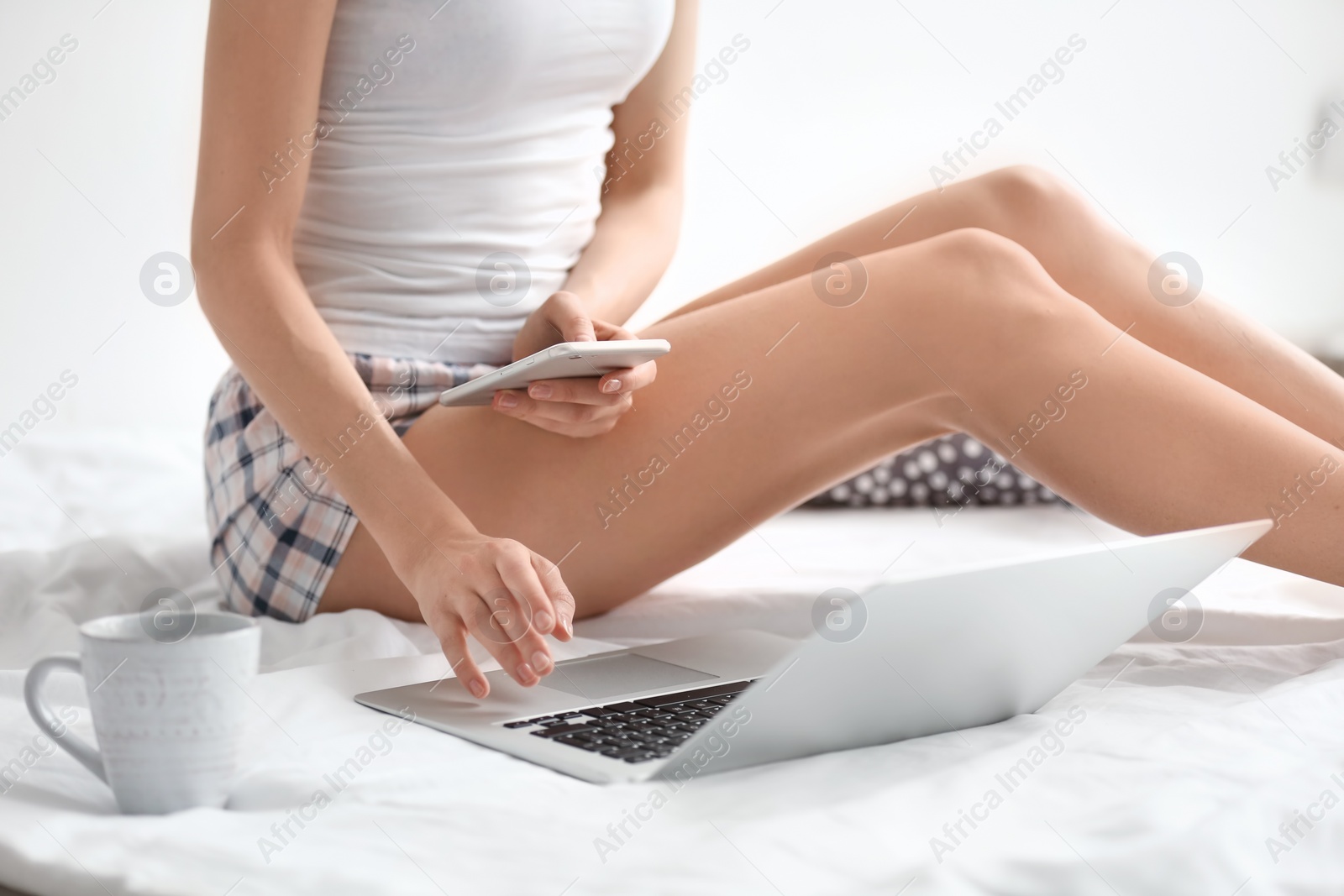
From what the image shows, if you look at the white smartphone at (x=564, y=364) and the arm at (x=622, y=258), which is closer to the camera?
the white smartphone at (x=564, y=364)

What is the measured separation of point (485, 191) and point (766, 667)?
0.47 m

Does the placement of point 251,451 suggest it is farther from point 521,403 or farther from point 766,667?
point 766,667

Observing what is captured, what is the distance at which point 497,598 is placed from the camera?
61 cm

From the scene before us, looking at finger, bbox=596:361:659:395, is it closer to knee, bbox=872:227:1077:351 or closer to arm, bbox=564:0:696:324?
knee, bbox=872:227:1077:351

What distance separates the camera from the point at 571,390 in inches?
28.9

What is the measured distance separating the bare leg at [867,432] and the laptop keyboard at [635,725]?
22cm

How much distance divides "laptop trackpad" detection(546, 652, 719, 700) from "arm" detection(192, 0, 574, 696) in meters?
0.11

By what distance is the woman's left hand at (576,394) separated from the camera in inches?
28.8

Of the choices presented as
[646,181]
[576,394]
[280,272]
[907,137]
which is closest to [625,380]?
[576,394]

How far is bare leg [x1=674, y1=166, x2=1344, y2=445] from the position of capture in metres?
0.84

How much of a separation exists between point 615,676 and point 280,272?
0.38 m

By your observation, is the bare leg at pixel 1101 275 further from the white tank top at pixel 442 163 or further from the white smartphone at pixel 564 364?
the white smartphone at pixel 564 364

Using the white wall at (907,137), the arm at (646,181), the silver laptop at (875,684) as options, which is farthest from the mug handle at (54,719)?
the white wall at (907,137)

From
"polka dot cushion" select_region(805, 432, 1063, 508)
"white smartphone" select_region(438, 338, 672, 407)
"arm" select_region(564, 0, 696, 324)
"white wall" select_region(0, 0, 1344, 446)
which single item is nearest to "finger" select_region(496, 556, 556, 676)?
"white smartphone" select_region(438, 338, 672, 407)
